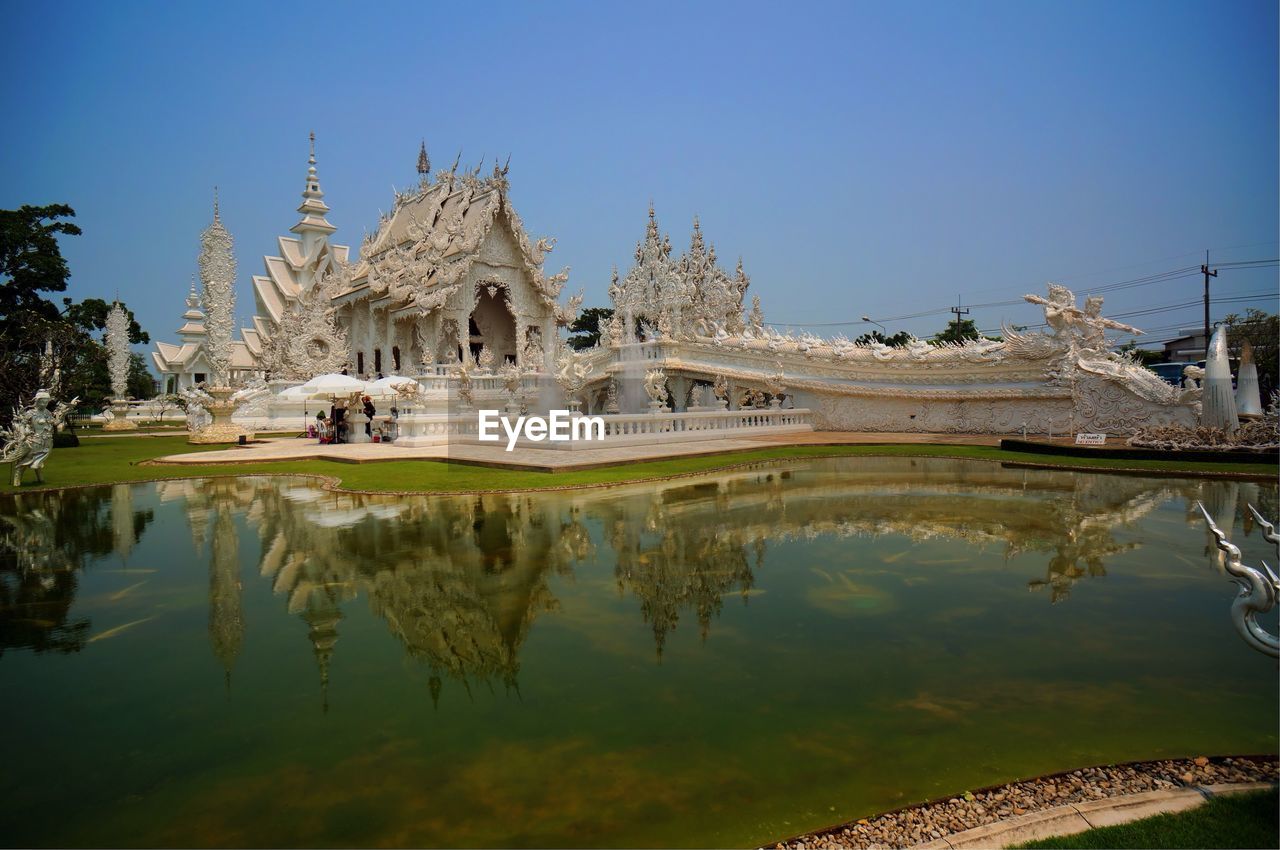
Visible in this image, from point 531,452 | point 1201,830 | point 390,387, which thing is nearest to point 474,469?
point 531,452

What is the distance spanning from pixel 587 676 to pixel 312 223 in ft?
126

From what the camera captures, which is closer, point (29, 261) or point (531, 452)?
point (531, 452)

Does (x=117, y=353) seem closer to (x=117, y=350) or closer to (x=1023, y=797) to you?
(x=117, y=350)

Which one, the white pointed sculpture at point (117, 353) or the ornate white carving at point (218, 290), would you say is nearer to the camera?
the ornate white carving at point (218, 290)

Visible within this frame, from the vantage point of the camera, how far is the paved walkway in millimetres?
12578

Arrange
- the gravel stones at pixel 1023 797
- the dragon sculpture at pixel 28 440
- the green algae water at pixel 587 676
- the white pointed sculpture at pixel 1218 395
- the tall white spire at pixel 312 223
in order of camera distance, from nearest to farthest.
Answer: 1. the gravel stones at pixel 1023 797
2. the green algae water at pixel 587 676
3. the dragon sculpture at pixel 28 440
4. the white pointed sculpture at pixel 1218 395
5. the tall white spire at pixel 312 223

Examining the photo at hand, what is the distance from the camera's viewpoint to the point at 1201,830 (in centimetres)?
243

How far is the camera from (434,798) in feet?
8.89

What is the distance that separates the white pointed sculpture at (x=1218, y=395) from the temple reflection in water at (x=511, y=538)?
4.50m

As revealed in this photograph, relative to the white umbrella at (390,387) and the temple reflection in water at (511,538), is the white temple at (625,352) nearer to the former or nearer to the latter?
the white umbrella at (390,387)

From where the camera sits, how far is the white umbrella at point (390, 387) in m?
17.7

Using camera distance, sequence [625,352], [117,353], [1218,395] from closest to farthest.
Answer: [1218,395] → [625,352] → [117,353]

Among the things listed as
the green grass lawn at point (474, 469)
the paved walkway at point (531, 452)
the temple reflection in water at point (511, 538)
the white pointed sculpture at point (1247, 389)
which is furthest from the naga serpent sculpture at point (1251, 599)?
the white pointed sculpture at point (1247, 389)
